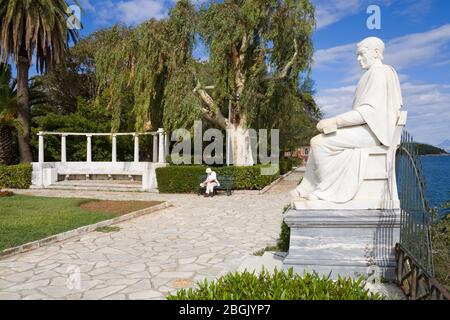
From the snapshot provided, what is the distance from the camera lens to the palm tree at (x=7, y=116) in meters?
20.7

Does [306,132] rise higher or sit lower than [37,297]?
higher

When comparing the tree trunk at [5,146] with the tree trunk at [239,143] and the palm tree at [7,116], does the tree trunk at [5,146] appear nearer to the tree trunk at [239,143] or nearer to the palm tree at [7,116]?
the palm tree at [7,116]

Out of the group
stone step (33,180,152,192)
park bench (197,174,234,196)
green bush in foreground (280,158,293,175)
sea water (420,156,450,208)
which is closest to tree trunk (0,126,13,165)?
stone step (33,180,152,192)

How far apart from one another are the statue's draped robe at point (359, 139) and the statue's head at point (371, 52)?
14 centimetres

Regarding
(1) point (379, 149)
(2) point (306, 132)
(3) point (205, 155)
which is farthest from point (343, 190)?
(2) point (306, 132)

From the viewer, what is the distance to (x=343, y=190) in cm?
460

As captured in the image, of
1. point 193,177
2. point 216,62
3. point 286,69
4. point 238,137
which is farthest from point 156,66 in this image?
point 286,69

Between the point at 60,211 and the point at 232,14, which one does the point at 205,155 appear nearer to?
the point at 232,14

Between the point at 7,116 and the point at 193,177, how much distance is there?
1157 centimetres

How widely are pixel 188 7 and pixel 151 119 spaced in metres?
5.97

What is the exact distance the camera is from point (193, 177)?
1741 cm

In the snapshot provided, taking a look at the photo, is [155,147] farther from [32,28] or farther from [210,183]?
[32,28]

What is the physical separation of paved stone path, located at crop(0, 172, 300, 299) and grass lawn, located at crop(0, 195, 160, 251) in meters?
0.70

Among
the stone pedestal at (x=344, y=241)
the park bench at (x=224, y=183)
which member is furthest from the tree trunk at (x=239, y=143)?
the stone pedestal at (x=344, y=241)
